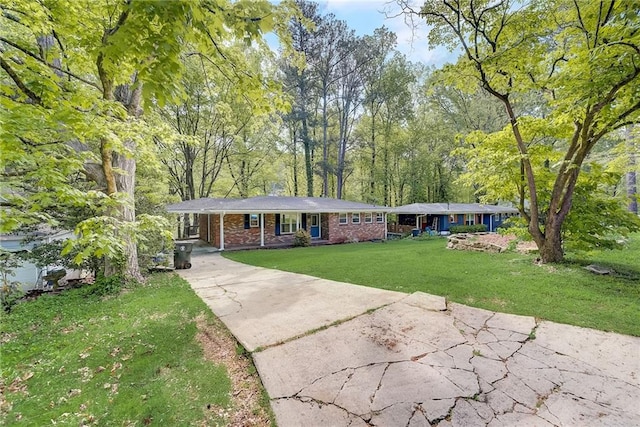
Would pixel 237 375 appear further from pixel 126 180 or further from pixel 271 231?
pixel 271 231

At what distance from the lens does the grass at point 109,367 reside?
8.03 feet

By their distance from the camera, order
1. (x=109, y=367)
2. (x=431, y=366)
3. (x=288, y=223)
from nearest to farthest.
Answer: (x=431, y=366) → (x=109, y=367) → (x=288, y=223)

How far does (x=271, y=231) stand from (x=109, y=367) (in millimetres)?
12396

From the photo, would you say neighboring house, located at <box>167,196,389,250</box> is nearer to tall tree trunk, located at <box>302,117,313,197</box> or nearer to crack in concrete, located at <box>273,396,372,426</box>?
tall tree trunk, located at <box>302,117,313,197</box>

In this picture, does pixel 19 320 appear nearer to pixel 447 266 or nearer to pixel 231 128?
pixel 447 266

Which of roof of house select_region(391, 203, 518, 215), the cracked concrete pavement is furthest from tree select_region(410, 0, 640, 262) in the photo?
roof of house select_region(391, 203, 518, 215)

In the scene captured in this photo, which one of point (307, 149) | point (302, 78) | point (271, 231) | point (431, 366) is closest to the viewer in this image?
point (431, 366)

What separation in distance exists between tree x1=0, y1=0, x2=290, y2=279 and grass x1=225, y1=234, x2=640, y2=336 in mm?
4969

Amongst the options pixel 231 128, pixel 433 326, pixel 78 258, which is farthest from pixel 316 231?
pixel 78 258

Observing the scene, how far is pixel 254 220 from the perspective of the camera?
595 inches

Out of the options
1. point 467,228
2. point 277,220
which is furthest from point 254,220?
point 467,228

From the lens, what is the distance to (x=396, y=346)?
3367 mm

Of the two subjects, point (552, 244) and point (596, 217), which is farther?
point (552, 244)

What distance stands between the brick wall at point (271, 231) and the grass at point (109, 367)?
918cm
